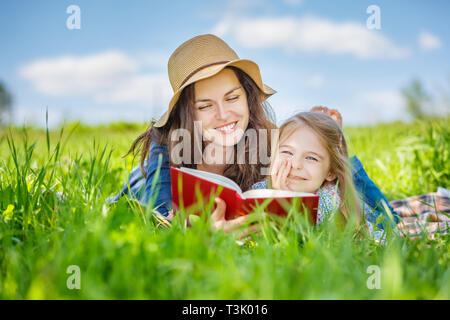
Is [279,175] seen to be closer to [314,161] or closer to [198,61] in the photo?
[314,161]

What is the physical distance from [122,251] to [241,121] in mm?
1902

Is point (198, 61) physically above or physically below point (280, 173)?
above

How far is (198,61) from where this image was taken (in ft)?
9.32

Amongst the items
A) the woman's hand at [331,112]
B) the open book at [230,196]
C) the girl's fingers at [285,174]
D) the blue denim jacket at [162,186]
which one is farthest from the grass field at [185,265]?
the woman's hand at [331,112]

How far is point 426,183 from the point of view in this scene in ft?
13.7

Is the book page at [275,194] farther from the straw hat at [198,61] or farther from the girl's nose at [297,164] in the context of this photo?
the straw hat at [198,61]

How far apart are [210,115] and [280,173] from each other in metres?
0.72

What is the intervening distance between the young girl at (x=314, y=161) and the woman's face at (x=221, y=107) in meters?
0.38

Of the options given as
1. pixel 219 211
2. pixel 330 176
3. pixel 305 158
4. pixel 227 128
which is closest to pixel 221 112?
pixel 227 128

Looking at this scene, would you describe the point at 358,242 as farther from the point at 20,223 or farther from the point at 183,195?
the point at 20,223


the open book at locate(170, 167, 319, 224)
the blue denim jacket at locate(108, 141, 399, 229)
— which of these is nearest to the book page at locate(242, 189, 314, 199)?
the open book at locate(170, 167, 319, 224)

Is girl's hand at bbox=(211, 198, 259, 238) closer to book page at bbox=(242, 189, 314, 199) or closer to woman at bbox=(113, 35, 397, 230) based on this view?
book page at bbox=(242, 189, 314, 199)

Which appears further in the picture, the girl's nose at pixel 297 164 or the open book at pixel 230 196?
the girl's nose at pixel 297 164

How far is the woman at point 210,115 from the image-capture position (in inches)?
112
